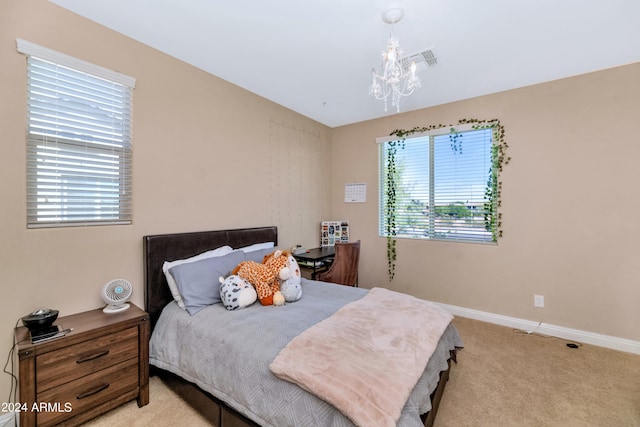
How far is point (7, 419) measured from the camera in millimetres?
1568

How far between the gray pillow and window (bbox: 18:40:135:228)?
0.62 meters

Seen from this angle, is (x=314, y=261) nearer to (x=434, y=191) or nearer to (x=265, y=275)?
(x=265, y=275)

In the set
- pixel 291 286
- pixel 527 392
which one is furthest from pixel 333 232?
pixel 527 392

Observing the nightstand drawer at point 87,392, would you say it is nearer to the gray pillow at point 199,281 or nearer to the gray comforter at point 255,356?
the gray comforter at point 255,356

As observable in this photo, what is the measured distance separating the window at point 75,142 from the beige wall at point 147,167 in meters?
0.06

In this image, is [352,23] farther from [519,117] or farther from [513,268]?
[513,268]

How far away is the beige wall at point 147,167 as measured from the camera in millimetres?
1598

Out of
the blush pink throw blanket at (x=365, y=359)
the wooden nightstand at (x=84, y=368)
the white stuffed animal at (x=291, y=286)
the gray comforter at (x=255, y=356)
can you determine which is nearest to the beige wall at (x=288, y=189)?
the wooden nightstand at (x=84, y=368)

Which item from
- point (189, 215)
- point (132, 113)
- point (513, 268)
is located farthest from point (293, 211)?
point (513, 268)

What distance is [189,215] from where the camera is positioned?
2.45 m

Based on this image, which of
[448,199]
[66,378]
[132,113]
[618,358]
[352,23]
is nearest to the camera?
[66,378]

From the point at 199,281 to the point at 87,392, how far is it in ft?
2.82

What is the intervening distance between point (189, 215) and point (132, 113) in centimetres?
93

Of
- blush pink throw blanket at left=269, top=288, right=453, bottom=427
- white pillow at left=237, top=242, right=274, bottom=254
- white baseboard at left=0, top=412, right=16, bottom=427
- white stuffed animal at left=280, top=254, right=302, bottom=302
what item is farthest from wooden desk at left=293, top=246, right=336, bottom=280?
white baseboard at left=0, top=412, right=16, bottom=427
